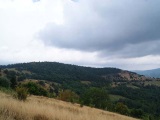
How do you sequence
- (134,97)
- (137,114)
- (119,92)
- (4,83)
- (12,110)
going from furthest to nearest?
(119,92) < (134,97) < (137,114) < (4,83) < (12,110)

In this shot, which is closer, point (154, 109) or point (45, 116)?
point (45, 116)

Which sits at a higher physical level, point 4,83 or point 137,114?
point 4,83

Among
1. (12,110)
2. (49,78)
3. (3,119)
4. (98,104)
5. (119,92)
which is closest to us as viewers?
(3,119)

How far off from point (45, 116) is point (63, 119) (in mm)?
606

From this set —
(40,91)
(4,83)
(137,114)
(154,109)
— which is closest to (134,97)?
(154,109)

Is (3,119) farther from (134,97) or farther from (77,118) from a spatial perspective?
(134,97)

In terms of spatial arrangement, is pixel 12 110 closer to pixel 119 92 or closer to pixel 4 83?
pixel 4 83

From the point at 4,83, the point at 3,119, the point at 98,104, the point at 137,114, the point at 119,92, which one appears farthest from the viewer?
the point at 119,92

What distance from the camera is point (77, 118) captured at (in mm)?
9844

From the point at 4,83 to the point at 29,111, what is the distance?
53.4 m

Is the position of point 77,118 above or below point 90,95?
above

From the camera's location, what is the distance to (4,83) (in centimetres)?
Result: 6075

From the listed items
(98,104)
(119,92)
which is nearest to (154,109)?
(98,104)

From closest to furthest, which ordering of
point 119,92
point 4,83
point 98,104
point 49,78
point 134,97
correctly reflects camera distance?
point 4,83, point 98,104, point 134,97, point 119,92, point 49,78
